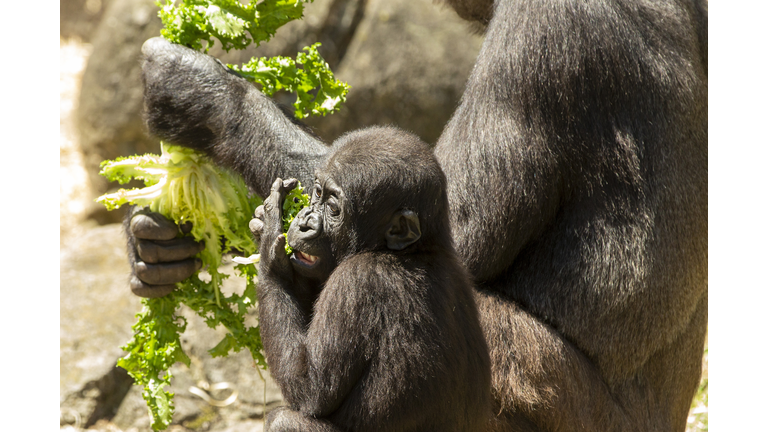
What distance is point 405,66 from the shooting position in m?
6.67

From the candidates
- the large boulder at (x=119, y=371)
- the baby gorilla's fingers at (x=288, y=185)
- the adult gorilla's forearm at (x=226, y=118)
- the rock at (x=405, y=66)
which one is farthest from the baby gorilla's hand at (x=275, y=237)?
the rock at (x=405, y=66)

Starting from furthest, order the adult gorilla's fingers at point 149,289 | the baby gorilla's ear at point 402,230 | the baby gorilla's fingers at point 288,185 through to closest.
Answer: the adult gorilla's fingers at point 149,289 < the baby gorilla's fingers at point 288,185 < the baby gorilla's ear at point 402,230

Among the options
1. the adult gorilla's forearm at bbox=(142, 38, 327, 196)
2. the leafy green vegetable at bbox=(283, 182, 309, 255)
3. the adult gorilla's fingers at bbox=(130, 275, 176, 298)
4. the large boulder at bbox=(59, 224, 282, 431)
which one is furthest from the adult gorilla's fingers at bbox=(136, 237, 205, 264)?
the large boulder at bbox=(59, 224, 282, 431)

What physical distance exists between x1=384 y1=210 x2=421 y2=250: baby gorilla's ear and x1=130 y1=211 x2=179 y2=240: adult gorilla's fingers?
112 cm

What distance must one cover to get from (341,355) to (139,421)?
3093 mm

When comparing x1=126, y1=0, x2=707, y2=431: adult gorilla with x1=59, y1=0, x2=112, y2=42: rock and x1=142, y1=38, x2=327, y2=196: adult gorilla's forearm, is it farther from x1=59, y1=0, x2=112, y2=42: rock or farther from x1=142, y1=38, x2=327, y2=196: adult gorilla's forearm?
x1=59, y1=0, x2=112, y2=42: rock

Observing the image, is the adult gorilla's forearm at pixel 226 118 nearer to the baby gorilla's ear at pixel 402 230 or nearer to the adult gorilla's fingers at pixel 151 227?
the adult gorilla's fingers at pixel 151 227

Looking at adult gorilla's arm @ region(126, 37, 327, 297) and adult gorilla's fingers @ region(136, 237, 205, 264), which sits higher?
adult gorilla's arm @ region(126, 37, 327, 297)

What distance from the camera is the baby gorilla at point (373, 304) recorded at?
7.57 ft

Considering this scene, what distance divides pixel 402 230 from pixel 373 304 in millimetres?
285

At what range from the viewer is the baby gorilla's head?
2428mm

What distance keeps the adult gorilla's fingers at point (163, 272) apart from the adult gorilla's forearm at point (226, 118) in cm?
50

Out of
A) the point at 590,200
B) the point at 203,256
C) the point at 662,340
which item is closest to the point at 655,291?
the point at 662,340

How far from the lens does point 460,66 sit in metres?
6.75
